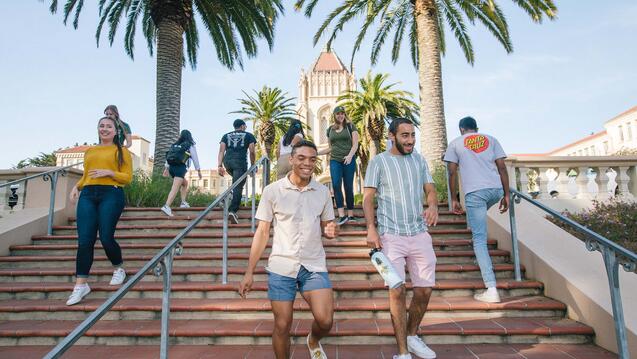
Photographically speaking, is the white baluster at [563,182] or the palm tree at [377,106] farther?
the palm tree at [377,106]

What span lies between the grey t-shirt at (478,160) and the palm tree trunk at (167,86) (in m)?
8.03

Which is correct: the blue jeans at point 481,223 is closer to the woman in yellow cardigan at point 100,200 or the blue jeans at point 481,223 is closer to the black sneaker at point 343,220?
the black sneaker at point 343,220

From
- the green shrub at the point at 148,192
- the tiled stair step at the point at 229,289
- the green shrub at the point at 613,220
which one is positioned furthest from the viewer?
the green shrub at the point at 148,192

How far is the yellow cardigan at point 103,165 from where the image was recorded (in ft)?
12.9

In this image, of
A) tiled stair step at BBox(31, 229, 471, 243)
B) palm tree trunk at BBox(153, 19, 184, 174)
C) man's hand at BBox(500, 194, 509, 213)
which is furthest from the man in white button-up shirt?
palm tree trunk at BBox(153, 19, 184, 174)

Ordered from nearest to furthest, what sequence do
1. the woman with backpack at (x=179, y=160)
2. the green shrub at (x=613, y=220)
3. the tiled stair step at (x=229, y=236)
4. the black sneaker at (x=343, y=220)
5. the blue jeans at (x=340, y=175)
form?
the green shrub at (x=613, y=220) < the tiled stair step at (x=229, y=236) < the blue jeans at (x=340, y=175) < the black sneaker at (x=343, y=220) < the woman with backpack at (x=179, y=160)

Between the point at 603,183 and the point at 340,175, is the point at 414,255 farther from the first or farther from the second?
the point at 603,183

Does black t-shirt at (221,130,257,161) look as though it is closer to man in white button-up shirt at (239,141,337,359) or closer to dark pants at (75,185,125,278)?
dark pants at (75,185,125,278)

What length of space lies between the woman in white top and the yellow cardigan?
2337mm

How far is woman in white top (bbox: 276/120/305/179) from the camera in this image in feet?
18.4

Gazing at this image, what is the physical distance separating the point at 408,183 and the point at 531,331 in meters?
1.79

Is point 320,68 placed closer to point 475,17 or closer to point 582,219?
point 475,17

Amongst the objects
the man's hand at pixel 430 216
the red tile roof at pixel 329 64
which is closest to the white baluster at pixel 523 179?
the man's hand at pixel 430 216

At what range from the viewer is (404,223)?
2.78m
